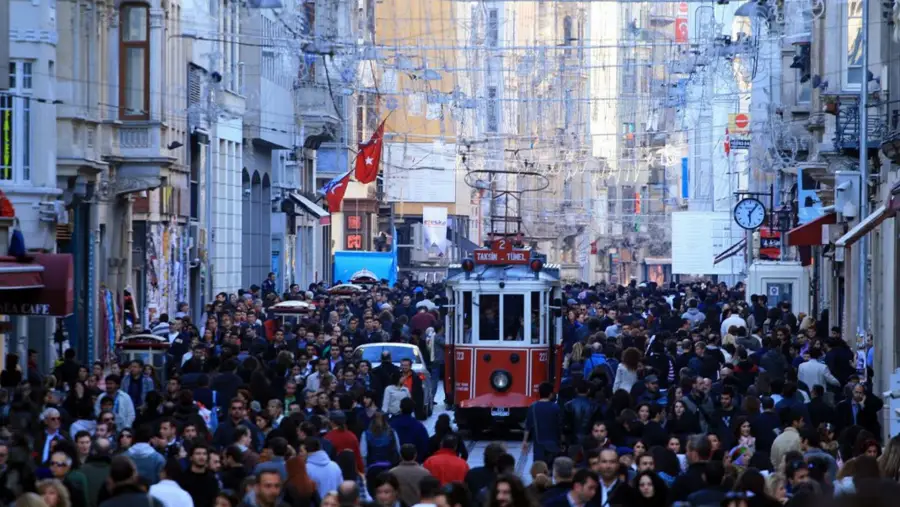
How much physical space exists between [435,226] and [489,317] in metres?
57.9

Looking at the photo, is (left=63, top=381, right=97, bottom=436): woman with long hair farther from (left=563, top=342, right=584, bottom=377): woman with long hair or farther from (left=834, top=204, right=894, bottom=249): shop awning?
(left=834, top=204, right=894, bottom=249): shop awning

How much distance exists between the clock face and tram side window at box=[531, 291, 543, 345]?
2222 centimetres

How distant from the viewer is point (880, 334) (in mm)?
30500

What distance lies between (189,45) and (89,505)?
32475 millimetres

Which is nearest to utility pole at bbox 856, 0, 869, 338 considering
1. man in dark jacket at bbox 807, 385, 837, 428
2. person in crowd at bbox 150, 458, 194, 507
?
man in dark jacket at bbox 807, 385, 837, 428

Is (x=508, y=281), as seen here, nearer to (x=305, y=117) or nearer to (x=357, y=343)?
(x=357, y=343)

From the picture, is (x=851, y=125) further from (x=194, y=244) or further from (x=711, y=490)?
(x=711, y=490)

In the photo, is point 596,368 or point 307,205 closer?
point 596,368

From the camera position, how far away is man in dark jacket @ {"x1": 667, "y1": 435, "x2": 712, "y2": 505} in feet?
41.7

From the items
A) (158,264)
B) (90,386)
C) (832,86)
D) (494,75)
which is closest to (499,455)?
(90,386)

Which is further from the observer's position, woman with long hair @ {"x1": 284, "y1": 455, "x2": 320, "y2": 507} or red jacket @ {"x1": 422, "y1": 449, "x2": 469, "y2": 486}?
red jacket @ {"x1": 422, "y1": 449, "x2": 469, "y2": 486}

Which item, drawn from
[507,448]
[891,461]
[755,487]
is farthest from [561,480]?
[507,448]

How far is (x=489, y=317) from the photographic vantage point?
26.2m

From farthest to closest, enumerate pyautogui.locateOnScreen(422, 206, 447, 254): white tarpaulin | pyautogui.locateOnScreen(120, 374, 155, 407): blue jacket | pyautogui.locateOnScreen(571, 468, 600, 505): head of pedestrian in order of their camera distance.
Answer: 1. pyautogui.locateOnScreen(422, 206, 447, 254): white tarpaulin
2. pyautogui.locateOnScreen(120, 374, 155, 407): blue jacket
3. pyautogui.locateOnScreen(571, 468, 600, 505): head of pedestrian
